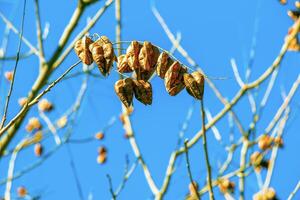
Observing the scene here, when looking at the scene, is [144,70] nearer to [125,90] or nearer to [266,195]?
[125,90]

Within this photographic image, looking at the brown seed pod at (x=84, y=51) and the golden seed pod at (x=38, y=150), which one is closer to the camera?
the brown seed pod at (x=84, y=51)

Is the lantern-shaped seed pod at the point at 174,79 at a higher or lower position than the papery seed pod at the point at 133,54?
lower

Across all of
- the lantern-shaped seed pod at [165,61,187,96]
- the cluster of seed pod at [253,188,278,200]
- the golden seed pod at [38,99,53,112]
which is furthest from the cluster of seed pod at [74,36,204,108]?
the golden seed pod at [38,99,53,112]

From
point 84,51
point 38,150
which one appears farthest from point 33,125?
point 84,51

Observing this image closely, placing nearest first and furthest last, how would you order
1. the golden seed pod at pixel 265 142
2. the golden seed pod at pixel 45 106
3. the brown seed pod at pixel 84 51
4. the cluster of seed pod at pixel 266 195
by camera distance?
the brown seed pod at pixel 84 51 < the cluster of seed pod at pixel 266 195 < the golden seed pod at pixel 265 142 < the golden seed pod at pixel 45 106

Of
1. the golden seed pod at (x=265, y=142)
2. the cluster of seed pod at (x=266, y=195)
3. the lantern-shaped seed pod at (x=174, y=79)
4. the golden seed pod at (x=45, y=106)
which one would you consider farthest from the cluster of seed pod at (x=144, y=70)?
the golden seed pod at (x=45, y=106)

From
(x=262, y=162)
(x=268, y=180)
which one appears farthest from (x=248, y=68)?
(x=268, y=180)

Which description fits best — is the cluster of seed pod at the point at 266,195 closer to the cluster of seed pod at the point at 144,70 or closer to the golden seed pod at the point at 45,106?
the cluster of seed pod at the point at 144,70

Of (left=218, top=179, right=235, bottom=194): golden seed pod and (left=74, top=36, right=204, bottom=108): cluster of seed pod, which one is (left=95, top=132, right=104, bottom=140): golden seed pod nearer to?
(left=218, top=179, right=235, bottom=194): golden seed pod

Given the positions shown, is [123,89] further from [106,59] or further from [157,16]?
[157,16]
